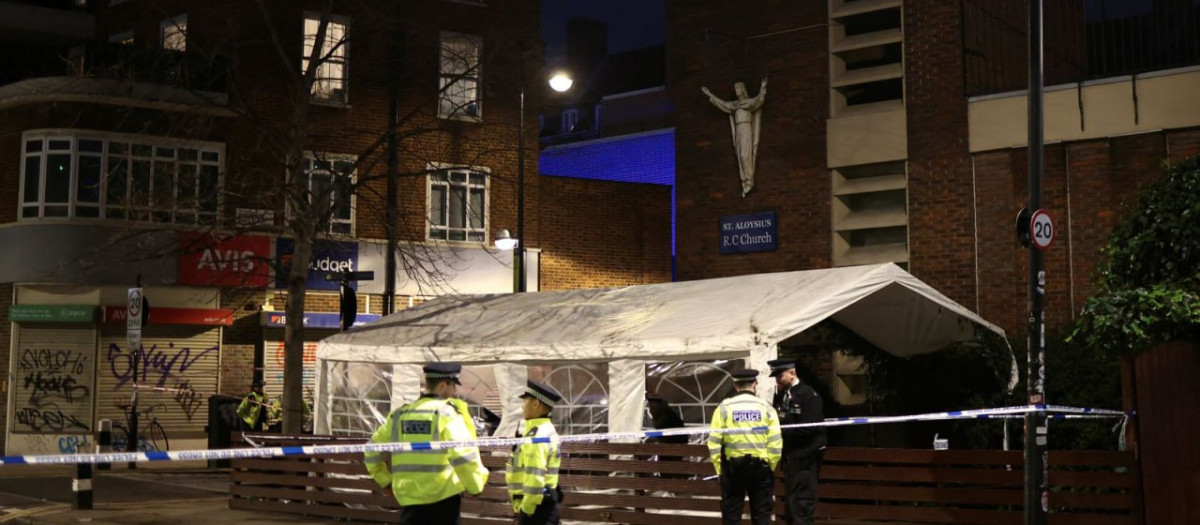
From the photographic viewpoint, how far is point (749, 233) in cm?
2317

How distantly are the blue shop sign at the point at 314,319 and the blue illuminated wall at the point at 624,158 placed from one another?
37.5 feet

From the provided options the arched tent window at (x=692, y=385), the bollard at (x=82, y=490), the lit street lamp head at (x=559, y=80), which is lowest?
the bollard at (x=82, y=490)

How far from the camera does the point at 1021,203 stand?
20219 mm

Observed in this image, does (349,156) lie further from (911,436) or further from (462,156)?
(911,436)

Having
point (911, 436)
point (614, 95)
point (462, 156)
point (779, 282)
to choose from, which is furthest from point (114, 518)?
point (614, 95)

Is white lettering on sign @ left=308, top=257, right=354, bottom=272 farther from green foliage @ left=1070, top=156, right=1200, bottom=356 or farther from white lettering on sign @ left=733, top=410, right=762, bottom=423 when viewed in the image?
green foliage @ left=1070, top=156, right=1200, bottom=356

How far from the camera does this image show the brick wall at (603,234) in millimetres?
33969

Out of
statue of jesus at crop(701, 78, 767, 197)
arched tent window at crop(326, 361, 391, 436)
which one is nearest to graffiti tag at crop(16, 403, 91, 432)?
arched tent window at crop(326, 361, 391, 436)

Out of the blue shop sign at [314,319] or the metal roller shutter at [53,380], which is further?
the blue shop sign at [314,319]

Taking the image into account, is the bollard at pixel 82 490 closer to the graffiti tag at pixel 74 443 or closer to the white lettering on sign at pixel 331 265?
the graffiti tag at pixel 74 443

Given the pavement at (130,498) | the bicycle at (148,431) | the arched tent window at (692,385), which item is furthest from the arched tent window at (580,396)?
the bicycle at (148,431)

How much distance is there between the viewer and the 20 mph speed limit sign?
43.2 ft

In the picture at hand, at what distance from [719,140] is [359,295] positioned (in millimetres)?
11007

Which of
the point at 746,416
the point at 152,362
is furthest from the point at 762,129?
the point at 152,362
